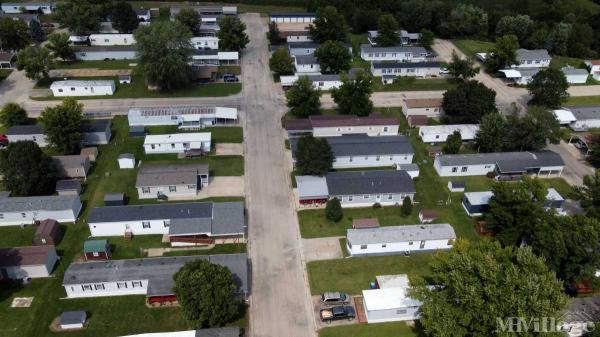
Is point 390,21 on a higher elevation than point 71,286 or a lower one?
higher

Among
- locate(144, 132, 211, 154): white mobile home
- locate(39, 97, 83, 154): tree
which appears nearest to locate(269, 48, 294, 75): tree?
locate(144, 132, 211, 154): white mobile home

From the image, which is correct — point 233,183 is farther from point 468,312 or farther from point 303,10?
point 303,10

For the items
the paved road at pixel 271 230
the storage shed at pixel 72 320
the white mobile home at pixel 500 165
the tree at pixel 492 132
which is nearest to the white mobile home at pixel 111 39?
the paved road at pixel 271 230

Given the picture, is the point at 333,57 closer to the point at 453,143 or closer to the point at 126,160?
the point at 453,143

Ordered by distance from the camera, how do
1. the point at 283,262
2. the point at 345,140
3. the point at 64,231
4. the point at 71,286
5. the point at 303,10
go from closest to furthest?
the point at 71,286 → the point at 283,262 → the point at 64,231 → the point at 345,140 → the point at 303,10

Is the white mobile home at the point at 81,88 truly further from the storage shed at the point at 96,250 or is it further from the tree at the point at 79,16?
the storage shed at the point at 96,250

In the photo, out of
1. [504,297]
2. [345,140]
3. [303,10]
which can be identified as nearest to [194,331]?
[504,297]
